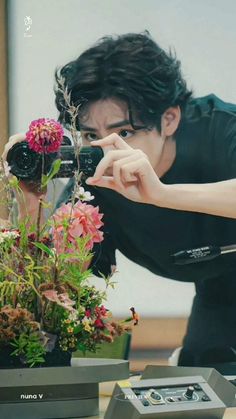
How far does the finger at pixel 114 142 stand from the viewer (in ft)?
9.82

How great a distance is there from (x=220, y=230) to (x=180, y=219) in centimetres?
16

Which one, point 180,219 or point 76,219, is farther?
point 180,219

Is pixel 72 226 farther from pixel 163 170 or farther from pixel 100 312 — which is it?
pixel 163 170

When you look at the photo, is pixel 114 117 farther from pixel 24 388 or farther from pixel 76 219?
pixel 24 388

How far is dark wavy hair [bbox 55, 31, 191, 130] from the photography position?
3.01 metres

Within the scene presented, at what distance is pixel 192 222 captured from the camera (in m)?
3.08

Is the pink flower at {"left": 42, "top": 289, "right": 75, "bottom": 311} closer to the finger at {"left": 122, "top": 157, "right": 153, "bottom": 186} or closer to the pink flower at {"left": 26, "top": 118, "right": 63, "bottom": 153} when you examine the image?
the pink flower at {"left": 26, "top": 118, "right": 63, "bottom": 153}

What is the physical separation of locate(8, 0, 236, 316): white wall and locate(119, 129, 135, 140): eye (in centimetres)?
26

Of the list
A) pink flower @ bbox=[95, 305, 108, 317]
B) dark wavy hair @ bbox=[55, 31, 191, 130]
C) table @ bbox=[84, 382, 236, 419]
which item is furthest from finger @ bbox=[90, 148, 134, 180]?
pink flower @ bbox=[95, 305, 108, 317]

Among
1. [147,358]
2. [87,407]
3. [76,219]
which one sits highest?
[76,219]

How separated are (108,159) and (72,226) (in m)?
1.13

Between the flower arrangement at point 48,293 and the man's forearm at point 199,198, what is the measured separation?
1.18m

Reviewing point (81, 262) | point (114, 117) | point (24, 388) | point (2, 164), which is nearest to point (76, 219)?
point (81, 262)

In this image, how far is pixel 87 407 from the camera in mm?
1857
